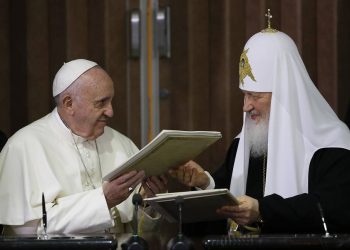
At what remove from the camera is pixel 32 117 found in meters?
6.92

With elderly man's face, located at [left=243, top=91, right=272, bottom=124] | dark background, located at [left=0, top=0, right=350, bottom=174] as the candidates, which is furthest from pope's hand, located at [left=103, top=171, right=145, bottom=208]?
dark background, located at [left=0, top=0, right=350, bottom=174]

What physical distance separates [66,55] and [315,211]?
2675mm

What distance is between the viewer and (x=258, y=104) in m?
5.37

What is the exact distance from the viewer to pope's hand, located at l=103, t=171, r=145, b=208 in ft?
16.4

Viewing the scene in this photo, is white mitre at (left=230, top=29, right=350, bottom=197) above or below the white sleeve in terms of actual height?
above

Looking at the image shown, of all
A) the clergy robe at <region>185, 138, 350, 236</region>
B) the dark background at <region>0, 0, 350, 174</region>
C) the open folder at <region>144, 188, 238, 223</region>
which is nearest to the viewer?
the open folder at <region>144, 188, 238, 223</region>

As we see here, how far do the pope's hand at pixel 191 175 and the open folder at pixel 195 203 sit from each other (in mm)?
365

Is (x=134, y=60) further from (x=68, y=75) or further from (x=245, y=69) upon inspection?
(x=245, y=69)

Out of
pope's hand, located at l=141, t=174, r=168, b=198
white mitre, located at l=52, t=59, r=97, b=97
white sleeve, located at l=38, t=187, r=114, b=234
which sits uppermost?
white mitre, located at l=52, t=59, r=97, b=97

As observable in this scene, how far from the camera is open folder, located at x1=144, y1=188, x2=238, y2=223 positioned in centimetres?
446

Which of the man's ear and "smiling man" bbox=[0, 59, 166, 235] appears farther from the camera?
the man's ear

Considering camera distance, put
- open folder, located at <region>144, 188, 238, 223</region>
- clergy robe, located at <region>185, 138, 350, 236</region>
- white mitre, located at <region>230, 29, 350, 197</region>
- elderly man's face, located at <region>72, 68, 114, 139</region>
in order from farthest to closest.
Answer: elderly man's face, located at <region>72, 68, 114, 139</region> < white mitre, located at <region>230, 29, 350, 197</region> < clergy robe, located at <region>185, 138, 350, 236</region> < open folder, located at <region>144, 188, 238, 223</region>

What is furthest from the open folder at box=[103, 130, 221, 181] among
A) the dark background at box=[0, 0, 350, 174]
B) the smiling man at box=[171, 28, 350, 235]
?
the dark background at box=[0, 0, 350, 174]

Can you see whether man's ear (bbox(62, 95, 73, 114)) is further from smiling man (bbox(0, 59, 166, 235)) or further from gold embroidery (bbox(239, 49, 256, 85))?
gold embroidery (bbox(239, 49, 256, 85))
